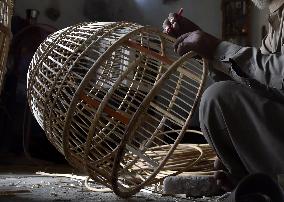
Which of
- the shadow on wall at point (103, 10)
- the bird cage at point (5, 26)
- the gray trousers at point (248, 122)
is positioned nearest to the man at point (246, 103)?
the gray trousers at point (248, 122)

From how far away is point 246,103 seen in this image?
0.90 m

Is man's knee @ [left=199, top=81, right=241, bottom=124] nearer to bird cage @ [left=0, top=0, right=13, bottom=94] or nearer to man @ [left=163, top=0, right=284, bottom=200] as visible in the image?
man @ [left=163, top=0, right=284, bottom=200]

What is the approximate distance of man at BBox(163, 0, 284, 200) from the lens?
87 centimetres

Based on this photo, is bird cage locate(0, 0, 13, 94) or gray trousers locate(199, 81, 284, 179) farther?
bird cage locate(0, 0, 13, 94)

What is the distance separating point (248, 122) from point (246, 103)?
4 cm

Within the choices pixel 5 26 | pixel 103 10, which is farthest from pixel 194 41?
pixel 103 10

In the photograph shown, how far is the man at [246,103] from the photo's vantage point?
870 mm

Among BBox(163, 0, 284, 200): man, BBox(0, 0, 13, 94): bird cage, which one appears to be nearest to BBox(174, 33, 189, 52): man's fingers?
BBox(163, 0, 284, 200): man

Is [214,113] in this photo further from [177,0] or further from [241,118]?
[177,0]

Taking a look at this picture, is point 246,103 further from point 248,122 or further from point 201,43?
point 201,43

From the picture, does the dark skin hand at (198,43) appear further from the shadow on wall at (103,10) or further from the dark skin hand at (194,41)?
the shadow on wall at (103,10)

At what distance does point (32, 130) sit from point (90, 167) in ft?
5.28

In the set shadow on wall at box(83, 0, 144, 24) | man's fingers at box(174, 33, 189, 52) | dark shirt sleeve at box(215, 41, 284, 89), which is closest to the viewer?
dark shirt sleeve at box(215, 41, 284, 89)

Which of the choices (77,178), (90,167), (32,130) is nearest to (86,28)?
(90,167)
